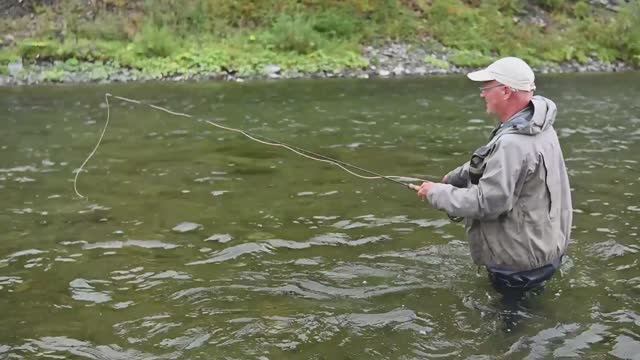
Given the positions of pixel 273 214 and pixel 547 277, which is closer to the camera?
pixel 547 277

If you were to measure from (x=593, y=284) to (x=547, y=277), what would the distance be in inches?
52.1

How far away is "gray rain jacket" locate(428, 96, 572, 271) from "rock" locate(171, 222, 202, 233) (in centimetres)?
423

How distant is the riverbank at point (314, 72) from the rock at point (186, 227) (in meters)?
16.3

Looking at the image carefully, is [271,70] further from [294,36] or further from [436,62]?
[436,62]

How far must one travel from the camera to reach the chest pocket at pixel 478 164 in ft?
18.3

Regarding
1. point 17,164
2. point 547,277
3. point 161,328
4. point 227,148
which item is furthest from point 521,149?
point 17,164

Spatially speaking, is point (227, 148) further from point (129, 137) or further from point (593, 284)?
point (593, 284)

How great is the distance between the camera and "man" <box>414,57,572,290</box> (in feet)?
17.4

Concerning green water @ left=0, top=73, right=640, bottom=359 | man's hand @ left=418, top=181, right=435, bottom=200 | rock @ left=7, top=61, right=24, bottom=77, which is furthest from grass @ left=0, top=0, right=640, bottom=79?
man's hand @ left=418, top=181, right=435, bottom=200

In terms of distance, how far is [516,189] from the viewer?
5.41 meters

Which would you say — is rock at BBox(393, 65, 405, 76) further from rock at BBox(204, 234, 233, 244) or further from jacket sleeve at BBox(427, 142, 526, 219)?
jacket sleeve at BBox(427, 142, 526, 219)

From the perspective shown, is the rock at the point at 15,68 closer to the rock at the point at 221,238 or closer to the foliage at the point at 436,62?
the foliage at the point at 436,62

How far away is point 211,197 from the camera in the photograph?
10.3m

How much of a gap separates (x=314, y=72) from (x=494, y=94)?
20.9 meters
